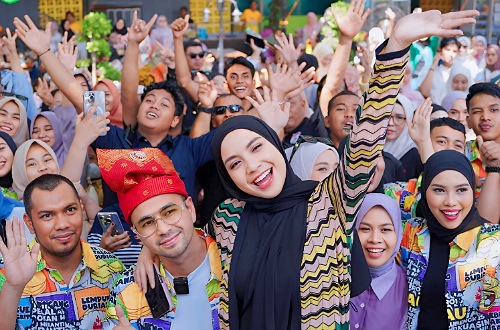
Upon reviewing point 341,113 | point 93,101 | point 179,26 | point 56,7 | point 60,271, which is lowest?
point 60,271

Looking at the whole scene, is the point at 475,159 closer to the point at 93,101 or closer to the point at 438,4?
the point at 93,101

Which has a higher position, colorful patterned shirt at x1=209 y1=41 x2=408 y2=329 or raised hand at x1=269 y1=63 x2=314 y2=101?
raised hand at x1=269 y1=63 x2=314 y2=101

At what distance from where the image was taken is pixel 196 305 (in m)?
2.40

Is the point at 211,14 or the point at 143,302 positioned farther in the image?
the point at 211,14

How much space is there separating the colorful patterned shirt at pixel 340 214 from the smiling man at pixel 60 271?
664 mm

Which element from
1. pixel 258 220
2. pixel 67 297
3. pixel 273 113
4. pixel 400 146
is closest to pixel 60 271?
pixel 67 297

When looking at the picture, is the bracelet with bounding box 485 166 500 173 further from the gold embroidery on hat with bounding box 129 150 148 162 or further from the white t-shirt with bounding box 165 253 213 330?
the gold embroidery on hat with bounding box 129 150 148 162

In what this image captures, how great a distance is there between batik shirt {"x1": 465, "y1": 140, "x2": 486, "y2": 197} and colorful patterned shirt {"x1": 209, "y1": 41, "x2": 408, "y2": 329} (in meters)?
1.68

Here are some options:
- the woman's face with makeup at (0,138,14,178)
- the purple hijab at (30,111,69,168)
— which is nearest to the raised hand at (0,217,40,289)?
the woman's face with makeup at (0,138,14,178)

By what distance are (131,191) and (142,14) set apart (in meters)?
14.7

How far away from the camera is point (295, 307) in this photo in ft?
6.98

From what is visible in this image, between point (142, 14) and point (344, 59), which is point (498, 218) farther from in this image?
point (142, 14)

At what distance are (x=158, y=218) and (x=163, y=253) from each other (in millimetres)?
127

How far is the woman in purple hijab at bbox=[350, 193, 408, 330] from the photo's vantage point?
2689 millimetres
